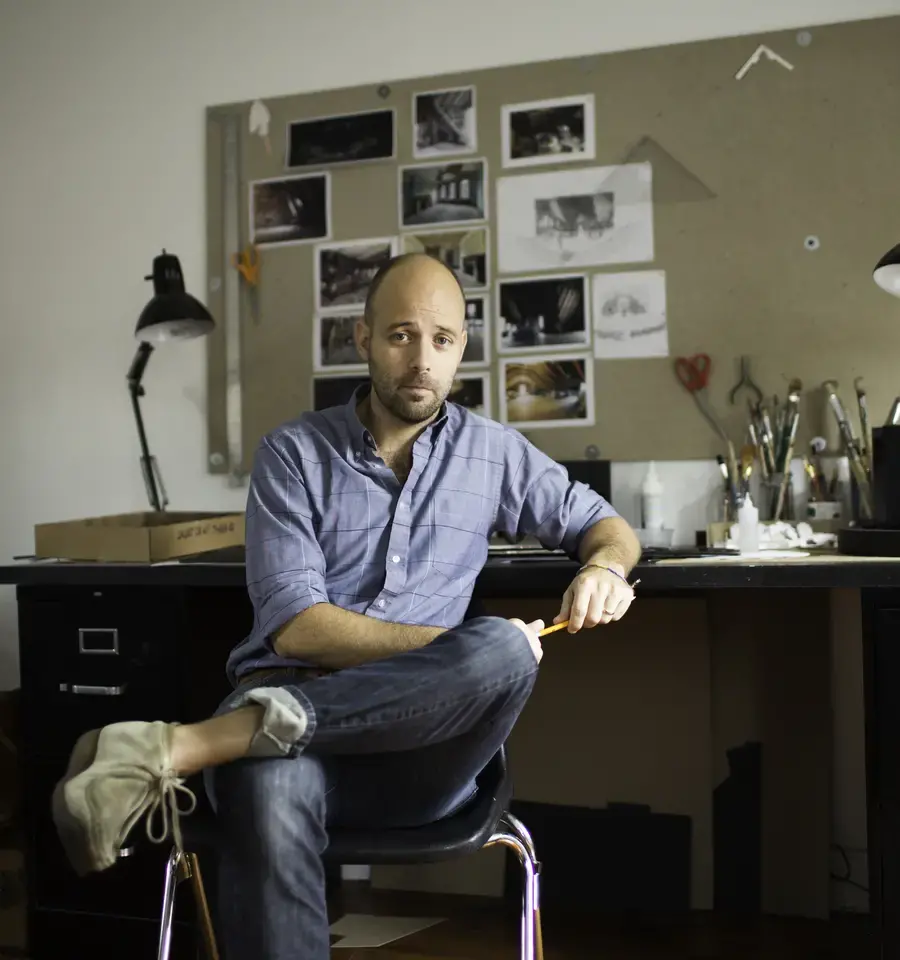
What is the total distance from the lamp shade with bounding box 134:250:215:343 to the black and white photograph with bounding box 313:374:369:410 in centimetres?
28

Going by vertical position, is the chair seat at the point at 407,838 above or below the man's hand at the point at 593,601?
below

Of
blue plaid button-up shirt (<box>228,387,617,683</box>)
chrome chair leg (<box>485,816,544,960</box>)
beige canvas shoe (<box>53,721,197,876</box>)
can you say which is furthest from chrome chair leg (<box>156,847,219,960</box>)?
chrome chair leg (<box>485,816,544,960</box>)

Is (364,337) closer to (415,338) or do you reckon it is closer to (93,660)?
(415,338)

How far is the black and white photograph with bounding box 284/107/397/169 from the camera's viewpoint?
2.13m

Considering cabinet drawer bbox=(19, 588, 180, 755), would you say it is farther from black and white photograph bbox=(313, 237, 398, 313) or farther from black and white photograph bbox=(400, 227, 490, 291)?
black and white photograph bbox=(400, 227, 490, 291)

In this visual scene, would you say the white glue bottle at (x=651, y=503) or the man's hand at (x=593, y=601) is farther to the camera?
the white glue bottle at (x=651, y=503)

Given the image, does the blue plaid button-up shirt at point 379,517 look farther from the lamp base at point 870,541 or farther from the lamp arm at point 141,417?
the lamp arm at point 141,417

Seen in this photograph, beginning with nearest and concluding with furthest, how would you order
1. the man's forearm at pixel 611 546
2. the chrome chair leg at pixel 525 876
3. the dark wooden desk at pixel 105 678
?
the chrome chair leg at pixel 525 876 < the man's forearm at pixel 611 546 < the dark wooden desk at pixel 105 678

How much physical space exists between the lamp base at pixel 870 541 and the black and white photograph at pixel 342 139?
4.19 ft

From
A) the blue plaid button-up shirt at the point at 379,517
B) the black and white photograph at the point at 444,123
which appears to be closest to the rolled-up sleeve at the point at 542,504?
the blue plaid button-up shirt at the point at 379,517

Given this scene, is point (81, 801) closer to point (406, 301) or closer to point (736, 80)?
point (406, 301)

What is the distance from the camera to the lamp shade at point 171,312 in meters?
1.98

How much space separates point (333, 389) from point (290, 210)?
0.44m

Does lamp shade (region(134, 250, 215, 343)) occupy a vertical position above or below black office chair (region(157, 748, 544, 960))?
above
